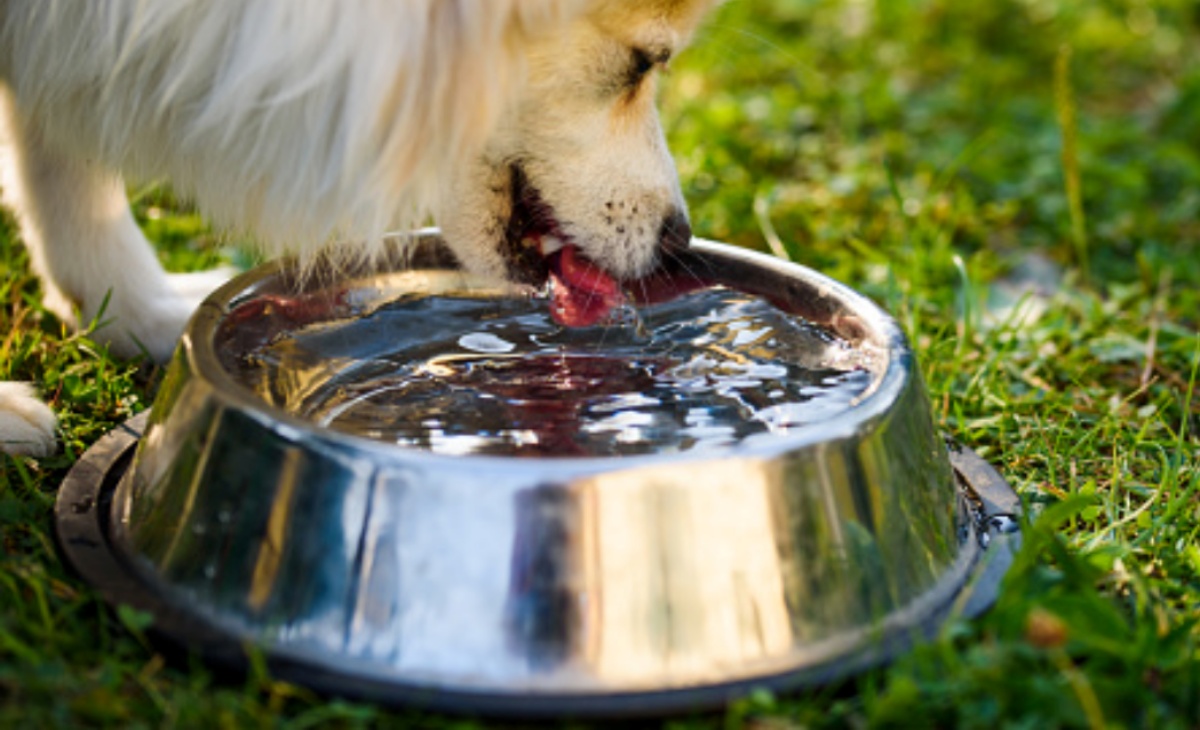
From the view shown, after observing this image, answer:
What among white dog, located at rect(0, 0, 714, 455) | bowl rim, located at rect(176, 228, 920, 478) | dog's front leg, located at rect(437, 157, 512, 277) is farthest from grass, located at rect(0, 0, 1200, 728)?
dog's front leg, located at rect(437, 157, 512, 277)

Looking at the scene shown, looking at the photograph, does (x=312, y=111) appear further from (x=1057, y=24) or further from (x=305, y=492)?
(x=1057, y=24)

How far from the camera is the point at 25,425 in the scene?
2014mm

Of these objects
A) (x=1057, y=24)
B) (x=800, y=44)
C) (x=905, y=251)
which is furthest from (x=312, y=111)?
(x=1057, y=24)

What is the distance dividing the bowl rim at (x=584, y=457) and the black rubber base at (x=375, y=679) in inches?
9.0

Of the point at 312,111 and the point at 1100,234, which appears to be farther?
the point at 1100,234

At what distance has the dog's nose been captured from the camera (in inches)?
84.1

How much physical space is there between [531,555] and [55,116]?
1.08 metres

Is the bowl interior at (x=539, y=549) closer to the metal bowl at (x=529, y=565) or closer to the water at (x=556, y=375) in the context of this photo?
the metal bowl at (x=529, y=565)

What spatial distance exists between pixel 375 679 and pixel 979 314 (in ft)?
→ 5.40

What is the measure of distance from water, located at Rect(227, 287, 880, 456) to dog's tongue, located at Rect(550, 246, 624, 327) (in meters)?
0.07

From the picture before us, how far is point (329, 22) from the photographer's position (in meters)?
1.70

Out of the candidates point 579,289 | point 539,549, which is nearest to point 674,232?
point 579,289

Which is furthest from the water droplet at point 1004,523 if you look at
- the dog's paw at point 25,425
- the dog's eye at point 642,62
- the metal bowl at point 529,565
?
the dog's paw at point 25,425

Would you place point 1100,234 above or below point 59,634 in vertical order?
below
